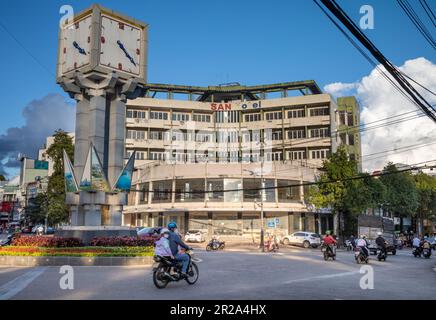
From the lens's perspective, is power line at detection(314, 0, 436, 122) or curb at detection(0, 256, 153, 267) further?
curb at detection(0, 256, 153, 267)

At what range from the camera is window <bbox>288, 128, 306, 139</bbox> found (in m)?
63.7

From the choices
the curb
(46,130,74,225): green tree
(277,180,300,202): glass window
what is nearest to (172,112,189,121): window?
(277,180,300,202): glass window

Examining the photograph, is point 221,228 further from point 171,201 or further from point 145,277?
point 145,277

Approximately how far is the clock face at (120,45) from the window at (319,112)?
138 feet

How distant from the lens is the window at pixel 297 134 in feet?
209

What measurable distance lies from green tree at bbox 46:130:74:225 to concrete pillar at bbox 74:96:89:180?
20.1 meters

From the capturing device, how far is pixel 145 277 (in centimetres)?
1362

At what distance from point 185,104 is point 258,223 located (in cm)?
2363

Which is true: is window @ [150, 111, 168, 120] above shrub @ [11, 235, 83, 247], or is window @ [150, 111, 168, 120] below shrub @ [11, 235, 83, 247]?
above

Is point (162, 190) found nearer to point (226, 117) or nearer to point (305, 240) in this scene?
point (305, 240)

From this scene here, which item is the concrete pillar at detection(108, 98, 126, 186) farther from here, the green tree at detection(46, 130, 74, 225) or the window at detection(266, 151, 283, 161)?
the window at detection(266, 151, 283, 161)

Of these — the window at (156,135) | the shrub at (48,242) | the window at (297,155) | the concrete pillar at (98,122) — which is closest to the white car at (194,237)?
the concrete pillar at (98,122)

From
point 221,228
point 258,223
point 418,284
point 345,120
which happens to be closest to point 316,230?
point 258,223

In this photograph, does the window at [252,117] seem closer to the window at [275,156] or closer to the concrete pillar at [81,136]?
the window at [275,156]
